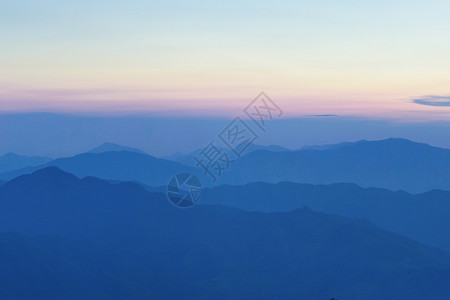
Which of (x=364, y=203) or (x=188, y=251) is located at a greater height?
(x=364, y=203)

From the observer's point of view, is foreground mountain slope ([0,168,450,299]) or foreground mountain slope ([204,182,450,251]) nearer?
foreground mountain slope ([0,168,450,299])

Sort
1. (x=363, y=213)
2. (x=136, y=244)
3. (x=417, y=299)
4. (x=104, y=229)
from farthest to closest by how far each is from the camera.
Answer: (x=363, y=213)
(x=104, y=229)
(x=136, y=244)
(x=417, y=299)

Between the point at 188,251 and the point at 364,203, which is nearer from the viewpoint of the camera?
the point at 188,251

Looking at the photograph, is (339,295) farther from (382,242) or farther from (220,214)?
(220,214)

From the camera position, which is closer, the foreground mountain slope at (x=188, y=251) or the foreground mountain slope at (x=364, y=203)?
the foreground mountain slope at (x=188, y=251)

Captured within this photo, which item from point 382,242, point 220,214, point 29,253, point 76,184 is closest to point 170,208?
point 220,214

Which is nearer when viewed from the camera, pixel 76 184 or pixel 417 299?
pixel 417 299

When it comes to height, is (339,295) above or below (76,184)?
below

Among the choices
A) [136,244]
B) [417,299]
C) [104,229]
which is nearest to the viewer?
[417,299]
